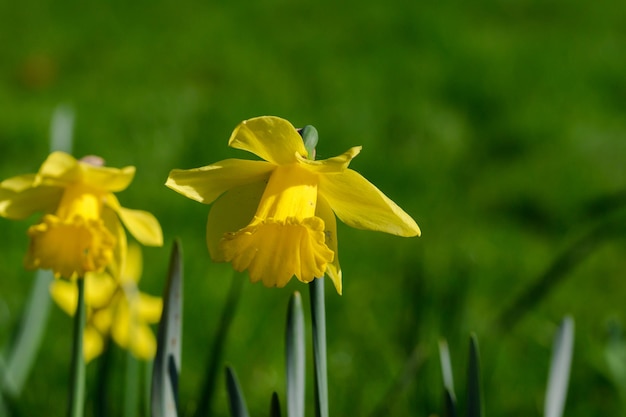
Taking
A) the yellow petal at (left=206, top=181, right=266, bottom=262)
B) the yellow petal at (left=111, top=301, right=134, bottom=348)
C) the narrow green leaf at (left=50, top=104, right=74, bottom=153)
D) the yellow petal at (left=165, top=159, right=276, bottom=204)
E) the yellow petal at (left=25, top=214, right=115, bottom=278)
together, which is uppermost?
the narrow green leaf at (left=50, top=104, right=74, bottom=153)

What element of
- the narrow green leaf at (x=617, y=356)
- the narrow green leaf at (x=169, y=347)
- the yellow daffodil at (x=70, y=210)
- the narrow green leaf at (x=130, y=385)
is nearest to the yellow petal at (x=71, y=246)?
the yellow daffodil at (x=70, y=210)

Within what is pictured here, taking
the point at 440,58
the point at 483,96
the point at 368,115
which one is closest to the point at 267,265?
the point at 368,115

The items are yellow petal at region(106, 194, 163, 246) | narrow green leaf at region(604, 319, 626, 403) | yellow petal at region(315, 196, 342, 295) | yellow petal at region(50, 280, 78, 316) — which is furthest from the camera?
yellow petal at region(50, 280, 78, 316)

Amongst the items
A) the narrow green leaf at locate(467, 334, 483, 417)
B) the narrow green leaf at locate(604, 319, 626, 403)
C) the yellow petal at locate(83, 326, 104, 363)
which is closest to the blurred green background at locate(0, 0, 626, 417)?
the narrow green leaf at locate(604, 319, 626, 403)

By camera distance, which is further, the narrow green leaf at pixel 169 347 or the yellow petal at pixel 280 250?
the narrow green leaf at pixel 169 347

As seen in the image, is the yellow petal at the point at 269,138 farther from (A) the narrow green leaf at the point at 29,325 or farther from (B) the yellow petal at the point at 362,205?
(A) the narrow green leaf at the point at 29,325

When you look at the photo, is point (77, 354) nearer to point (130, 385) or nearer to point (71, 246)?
point (71, 246)

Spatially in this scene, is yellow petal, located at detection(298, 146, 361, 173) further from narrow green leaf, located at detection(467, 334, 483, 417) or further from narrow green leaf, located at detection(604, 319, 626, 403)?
narrow green leaf, located at detection(604, 319, 626, 403)
